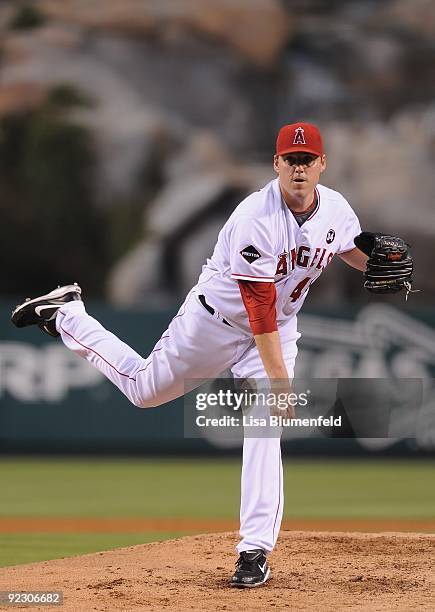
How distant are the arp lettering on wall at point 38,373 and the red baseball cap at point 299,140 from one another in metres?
7.25

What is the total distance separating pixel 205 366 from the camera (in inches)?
196

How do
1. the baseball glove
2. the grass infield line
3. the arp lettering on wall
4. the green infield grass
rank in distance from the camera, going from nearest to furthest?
1. the baseball glove
2. the green infield grass
3. the grass infield line
4. the arp lettering on wall

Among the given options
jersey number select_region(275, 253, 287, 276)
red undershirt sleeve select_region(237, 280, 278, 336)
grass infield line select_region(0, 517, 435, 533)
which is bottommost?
grass infield line select_region(0, 517, 435, 533)

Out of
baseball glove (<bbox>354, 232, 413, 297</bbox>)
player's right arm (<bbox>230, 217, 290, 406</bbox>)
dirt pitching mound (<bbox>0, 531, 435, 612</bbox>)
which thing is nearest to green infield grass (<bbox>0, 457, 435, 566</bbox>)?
dirt pitching mound (<bbox>0, 531, 435, 612</bbox>)

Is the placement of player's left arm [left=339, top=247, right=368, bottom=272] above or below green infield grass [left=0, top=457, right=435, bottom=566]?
above

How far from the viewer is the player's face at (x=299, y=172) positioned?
456 cm

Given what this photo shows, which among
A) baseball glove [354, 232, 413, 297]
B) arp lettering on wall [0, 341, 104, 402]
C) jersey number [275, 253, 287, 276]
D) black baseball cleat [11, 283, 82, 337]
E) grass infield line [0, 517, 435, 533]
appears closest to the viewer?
jersey number [275, 253, 287, 276]

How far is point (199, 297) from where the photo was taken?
16.1 feet

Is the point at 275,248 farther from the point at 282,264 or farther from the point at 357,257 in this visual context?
the point at 357,257

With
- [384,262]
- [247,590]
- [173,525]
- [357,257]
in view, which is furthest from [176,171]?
[247,590]

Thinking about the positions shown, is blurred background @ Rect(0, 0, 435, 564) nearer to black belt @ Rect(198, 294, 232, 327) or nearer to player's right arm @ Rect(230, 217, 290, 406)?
black belt @ Rect(198, 294, 232, 327)

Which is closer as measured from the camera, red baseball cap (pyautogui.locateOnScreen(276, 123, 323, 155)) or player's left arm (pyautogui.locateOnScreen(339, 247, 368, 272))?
red baseball cap (pyautogui.locateOnScreen(276, 123, 323, 155))

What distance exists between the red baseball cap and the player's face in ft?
0.08

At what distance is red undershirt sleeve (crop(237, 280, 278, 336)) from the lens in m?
4.52
